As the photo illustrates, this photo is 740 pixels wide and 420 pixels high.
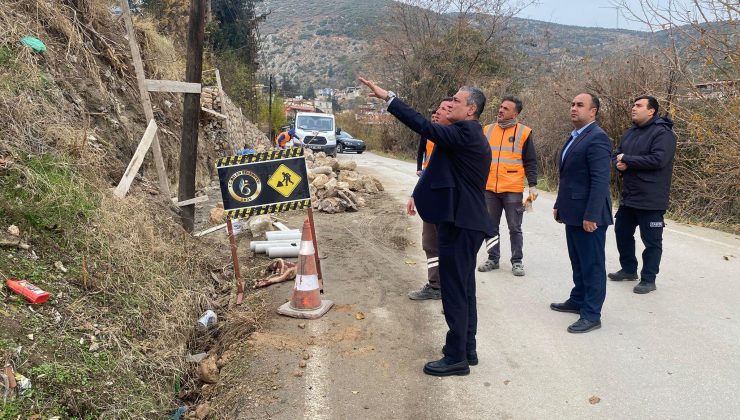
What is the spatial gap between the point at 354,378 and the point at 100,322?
1.90 meters

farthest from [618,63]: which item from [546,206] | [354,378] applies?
[354,378]

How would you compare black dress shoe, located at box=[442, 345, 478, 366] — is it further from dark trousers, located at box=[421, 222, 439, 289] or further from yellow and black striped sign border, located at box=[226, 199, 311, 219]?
yellow and black striped sign border, located at box=[226, 199, 311, 219]

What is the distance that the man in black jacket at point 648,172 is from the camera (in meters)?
5.57

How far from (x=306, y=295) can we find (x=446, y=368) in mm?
1646

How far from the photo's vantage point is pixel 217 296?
5785 millimetres

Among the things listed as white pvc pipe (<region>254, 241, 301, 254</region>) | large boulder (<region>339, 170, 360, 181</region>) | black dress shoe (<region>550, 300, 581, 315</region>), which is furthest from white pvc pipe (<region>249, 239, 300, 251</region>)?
large boulder (<region>339, 170, 360, 181</region>)

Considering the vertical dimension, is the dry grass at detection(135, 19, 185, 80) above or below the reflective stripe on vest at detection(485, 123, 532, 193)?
above

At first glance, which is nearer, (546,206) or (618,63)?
(546,206)

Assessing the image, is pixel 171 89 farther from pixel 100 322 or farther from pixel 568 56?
pixel 568 56

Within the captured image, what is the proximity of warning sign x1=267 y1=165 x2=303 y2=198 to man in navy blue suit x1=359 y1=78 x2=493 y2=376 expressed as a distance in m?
2.04

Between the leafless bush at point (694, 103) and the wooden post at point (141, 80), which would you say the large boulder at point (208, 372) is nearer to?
the wooden post at point (141, 80)

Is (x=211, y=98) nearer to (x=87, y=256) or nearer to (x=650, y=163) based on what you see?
(x=87, y=256)

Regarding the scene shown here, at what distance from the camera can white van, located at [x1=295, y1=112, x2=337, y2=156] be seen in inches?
1000

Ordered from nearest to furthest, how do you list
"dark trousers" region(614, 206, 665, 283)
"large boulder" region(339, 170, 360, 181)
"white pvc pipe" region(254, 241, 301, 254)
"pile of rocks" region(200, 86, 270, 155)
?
→ "dark trousers" region(614, 206, 665, 283) → "white pvc pipe" region(254, 241, 301, 254) → "large boulder" region(339, 170, 360, 181) → "pile of rocks" region(200, 86, 270, 155)
